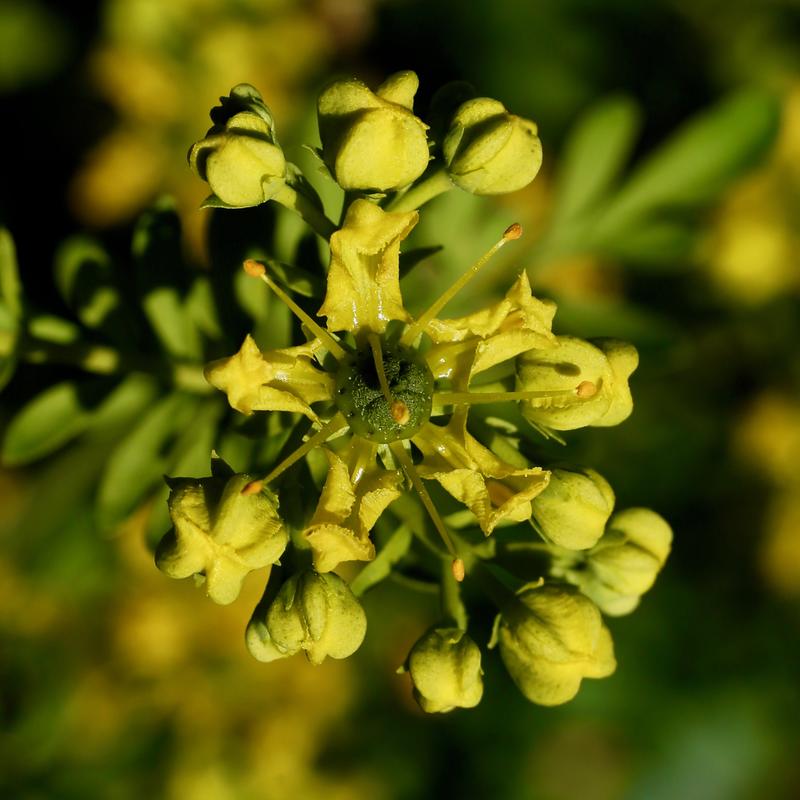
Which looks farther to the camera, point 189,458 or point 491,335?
point 189,458

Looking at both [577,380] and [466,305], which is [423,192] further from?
[466,305]

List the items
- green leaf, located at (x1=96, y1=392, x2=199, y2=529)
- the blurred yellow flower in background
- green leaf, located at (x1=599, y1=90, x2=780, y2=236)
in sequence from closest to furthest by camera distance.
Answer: green leaf, located at (x1=96, y1=392, x2=199, y2=529) → green leaf, located at (x1=599, y1=90, x2=780, y2=236) → the blurred yellow flower in background

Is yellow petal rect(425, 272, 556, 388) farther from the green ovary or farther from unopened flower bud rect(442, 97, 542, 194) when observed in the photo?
unopened flower bud rect(442, 97, 542, 194)

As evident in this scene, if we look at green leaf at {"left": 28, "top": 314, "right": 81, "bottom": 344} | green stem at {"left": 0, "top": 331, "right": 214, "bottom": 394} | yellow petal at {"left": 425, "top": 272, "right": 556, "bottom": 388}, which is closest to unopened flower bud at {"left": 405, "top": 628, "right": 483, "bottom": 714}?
yellow petal at {"left": 425, "top": 272, "right": 556, "bottom": 388}

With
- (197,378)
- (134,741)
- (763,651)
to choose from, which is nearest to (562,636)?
(197,378)

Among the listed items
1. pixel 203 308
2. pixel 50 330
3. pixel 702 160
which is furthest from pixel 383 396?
pixel 702 160

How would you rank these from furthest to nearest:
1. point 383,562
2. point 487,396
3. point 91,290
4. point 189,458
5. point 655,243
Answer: point 655,243
point 91,290
point 189,458
point 383,562
point 487,396
